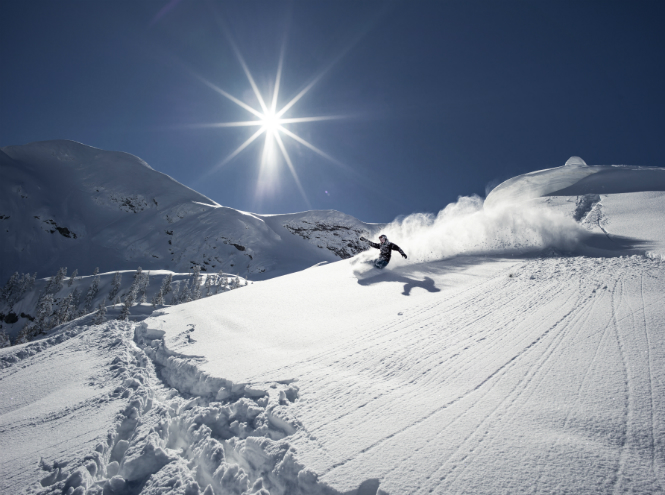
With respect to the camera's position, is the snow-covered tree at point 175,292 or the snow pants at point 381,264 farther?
the snow-covered tree at point 175,292

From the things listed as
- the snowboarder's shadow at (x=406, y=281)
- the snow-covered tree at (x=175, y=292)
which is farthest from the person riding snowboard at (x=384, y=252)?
the snow-covered tree at (x=175, y=292)

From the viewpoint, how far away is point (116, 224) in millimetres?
98375

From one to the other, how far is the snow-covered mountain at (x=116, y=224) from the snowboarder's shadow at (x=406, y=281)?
273 feet

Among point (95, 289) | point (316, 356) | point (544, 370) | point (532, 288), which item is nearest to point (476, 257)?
point (532, 288)

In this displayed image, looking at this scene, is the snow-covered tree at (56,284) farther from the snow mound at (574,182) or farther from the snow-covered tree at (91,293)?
the snow mound at (574,182)

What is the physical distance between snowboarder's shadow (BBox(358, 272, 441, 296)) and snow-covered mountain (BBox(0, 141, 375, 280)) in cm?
8315

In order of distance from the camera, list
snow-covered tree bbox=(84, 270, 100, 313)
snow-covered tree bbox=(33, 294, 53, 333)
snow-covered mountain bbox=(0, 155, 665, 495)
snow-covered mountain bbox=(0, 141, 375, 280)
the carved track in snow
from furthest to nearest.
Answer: snow-covered mountain bbox=(0, 141, 375, 280) < snow-covered tree bbox=(84, 270, 100, 313) < snow-covered tree bbox=(33, 294, 53, 333) < snow-covered mountain bbox=(0, 155, 665, 495) < the carved track in snow

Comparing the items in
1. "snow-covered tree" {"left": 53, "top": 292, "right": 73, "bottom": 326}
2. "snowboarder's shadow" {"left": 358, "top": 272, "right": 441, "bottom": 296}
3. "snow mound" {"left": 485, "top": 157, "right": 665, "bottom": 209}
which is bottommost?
"snowboarder's shadow" {"left": 358, "top": 272, "right": 441, "bottom": 296}

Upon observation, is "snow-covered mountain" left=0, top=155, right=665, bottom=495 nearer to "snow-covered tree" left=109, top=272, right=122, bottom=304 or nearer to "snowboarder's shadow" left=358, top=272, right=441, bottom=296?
"snowboarder's shadow" left=358, top=272, right=441, bottom=296

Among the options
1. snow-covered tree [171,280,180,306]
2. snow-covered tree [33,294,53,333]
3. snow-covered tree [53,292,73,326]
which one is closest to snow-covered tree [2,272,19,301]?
snow-covered tree [33,294,53,333]

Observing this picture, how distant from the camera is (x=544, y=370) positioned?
2387 mm

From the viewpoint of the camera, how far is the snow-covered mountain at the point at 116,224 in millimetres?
82188

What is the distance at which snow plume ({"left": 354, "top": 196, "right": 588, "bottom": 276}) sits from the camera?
7.24m

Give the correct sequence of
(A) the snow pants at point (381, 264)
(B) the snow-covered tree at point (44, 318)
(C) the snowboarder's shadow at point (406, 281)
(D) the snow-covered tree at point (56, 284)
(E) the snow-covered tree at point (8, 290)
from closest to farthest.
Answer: (C) the snowboarder's shadow at point (406, 281) < (A) the snow pants at point (381, 264) < (B) the snow-covered tree at point (44, 318) < (D) the snow-covered tree at point (56, 284) < (E) the snow-covered tree at point (8, 290)
